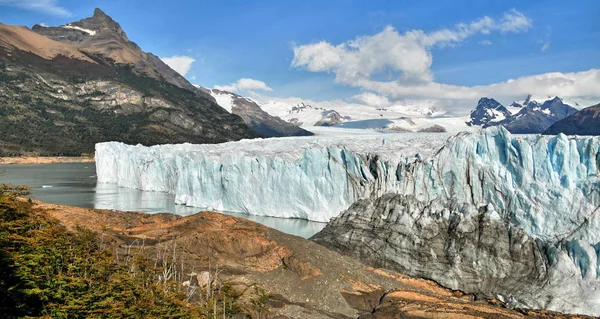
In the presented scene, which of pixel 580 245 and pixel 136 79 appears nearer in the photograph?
pixel 580 245

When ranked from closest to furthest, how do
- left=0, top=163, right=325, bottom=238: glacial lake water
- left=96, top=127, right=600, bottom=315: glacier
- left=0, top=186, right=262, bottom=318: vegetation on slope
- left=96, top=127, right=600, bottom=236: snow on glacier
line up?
1. left=0, top=186, right=262, bottom=318: vegetation on slope
2. left=96, top=127, right=600, bottom=315: glacier
3. left=96, top=127, right=600, bottom=236: snow on glacier
4. left=0, top=163, right=325, bottom=238: glacial lake water

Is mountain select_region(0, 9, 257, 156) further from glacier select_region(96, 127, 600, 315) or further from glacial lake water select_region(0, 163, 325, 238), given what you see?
glacier select_region(96, 127, 600, 315)

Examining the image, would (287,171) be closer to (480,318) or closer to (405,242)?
(405,242)

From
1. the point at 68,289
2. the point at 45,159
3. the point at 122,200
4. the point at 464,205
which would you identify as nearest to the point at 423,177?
the point at 464,205

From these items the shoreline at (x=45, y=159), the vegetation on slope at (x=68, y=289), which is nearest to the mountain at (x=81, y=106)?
the shoreline at (x=45, y=159)

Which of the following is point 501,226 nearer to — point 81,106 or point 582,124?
point 582,124

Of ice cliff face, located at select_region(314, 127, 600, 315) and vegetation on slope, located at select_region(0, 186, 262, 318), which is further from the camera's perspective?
ice cliff face, located at select_region(314, 127, 600, 315)

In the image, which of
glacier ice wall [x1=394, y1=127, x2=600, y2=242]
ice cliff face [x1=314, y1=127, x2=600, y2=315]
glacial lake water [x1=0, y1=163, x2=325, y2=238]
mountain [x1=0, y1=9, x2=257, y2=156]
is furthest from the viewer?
mountain [x1=0, y1=9, x2=257, y2=156]

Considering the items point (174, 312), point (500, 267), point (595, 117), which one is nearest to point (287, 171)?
point (500, 267)

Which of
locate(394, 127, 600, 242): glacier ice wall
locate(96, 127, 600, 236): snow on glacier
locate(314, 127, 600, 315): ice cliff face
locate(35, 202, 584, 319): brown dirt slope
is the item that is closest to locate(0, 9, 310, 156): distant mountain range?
locate(96, 127, 600, 236): snow on glacier
